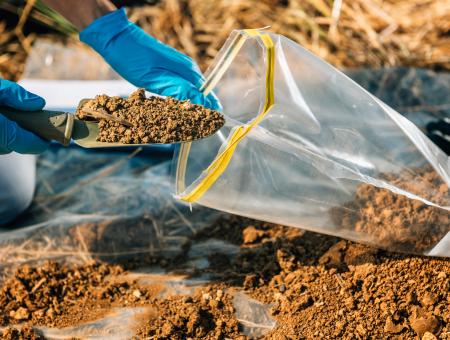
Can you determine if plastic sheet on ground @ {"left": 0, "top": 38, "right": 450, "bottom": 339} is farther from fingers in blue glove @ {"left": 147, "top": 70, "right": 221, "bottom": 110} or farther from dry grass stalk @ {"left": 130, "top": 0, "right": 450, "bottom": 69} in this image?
dry grass stalk @ {"left": 130, "top": 0, "right": 450, "bottom": 69}

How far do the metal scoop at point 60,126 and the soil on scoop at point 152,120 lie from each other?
0.02 meters

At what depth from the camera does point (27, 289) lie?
4.82 feet

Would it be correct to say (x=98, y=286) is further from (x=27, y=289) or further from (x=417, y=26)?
(x=417, y=26)

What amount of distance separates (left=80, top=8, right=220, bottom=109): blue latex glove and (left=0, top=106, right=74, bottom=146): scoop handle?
11.8 inches

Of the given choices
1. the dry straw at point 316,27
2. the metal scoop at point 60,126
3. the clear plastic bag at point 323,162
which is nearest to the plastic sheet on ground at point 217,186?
the clear plastic bag at point 323,162

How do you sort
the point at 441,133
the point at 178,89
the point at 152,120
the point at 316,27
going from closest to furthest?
1. the point at 152,120
2. the point at 178,89
3. the point at 441,133
4. the point at 316,27

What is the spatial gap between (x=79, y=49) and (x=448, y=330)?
6.40ft

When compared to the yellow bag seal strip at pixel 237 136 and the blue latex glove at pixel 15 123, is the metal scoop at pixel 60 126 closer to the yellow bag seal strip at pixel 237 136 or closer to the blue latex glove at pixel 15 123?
the blue latex glove at pixel 15 123

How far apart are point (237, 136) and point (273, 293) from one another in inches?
15.3

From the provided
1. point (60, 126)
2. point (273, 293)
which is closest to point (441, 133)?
point (273, 293)

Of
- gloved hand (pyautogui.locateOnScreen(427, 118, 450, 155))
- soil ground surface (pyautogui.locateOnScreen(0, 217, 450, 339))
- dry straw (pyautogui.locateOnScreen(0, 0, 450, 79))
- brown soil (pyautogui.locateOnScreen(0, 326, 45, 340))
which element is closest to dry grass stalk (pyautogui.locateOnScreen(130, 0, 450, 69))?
dry straw (pyautogui.locateOnScreen(0, 0, 450, 79))

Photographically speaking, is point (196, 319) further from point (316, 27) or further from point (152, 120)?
point (316, 27)

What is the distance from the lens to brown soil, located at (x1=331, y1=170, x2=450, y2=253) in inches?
50.8

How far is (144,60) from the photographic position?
1544mm
